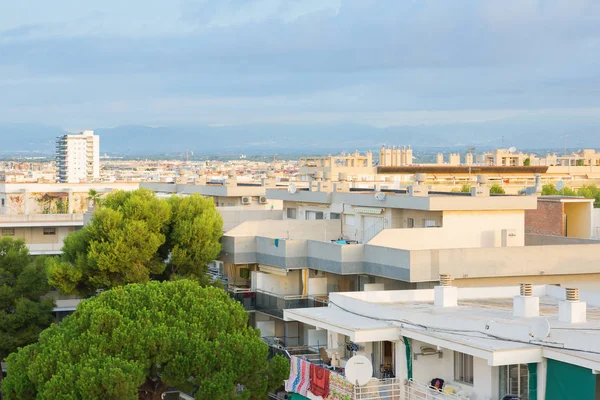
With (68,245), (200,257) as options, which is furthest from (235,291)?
(68,245)

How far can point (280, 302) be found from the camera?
126ft

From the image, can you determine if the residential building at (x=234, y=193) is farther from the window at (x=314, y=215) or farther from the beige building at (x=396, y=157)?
the beige building at (x=396, y=157)

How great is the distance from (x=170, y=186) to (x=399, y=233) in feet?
99.8

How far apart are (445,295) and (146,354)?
844 cm

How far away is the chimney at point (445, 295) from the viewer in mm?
A: 25344

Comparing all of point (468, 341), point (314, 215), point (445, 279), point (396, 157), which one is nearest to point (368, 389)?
point (468, 341)

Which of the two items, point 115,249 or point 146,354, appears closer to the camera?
point 146,354

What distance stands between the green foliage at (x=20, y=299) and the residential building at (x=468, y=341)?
53.3 feet

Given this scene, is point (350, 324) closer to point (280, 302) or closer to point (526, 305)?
point (526, 305)

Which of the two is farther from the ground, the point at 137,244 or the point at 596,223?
the point at 596,223

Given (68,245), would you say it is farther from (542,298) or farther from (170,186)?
(170,186)

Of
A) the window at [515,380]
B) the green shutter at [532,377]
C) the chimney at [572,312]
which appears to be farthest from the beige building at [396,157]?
the green shutter at [532,377]

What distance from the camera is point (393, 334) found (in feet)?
77.3

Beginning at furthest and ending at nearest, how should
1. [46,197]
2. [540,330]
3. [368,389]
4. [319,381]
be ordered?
[46,197] < [319,381] < [368,389] < [540,330]
